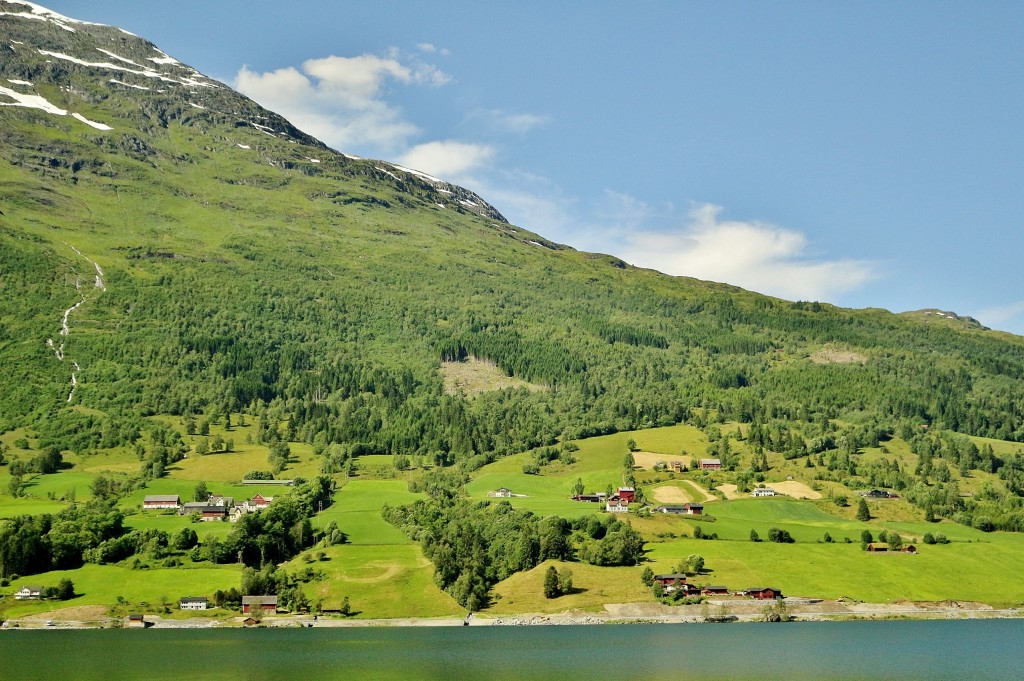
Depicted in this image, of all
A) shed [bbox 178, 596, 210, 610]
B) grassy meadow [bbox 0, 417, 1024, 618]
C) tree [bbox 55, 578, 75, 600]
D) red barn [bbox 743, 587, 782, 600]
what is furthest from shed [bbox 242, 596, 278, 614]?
red barn [bbox 743, 587, 782, 600]

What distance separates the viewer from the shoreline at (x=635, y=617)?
445 feet

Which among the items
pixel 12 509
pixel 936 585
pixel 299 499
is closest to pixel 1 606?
pixel 12 509

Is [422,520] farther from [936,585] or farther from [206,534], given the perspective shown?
[936,585]

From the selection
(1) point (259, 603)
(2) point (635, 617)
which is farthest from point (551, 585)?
(1) point (259, 603)

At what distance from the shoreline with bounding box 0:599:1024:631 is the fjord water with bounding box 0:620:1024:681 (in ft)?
10.7

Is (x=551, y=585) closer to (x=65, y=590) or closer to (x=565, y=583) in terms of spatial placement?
(x=565, y=583)

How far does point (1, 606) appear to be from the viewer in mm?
138875

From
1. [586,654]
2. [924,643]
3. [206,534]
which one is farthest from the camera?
[206,534]

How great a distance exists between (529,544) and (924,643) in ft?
194

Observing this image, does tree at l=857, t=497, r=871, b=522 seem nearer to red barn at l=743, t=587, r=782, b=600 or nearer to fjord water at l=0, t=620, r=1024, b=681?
fjord water at l=0, t=620, r=1024, b=681

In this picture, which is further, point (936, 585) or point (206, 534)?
point (206, 534)

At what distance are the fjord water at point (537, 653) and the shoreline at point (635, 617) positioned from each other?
327 cm

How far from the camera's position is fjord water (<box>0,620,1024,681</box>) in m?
91.7

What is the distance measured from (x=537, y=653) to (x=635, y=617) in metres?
36.0
